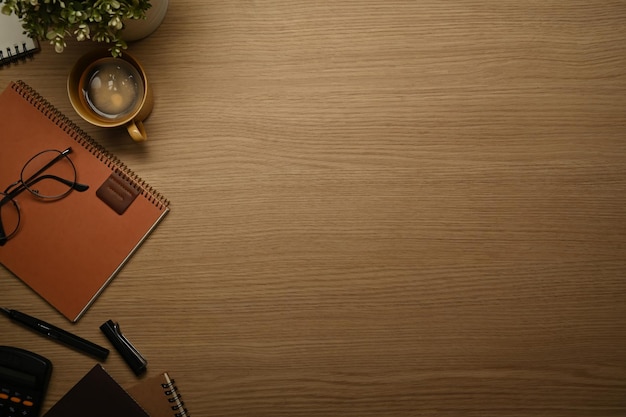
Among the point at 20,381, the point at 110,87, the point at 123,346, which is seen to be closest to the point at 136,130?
the point at 110,87

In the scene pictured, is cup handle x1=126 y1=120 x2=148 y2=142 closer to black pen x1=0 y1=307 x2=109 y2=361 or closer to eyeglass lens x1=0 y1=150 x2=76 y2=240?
eyeglass lens x1=0 y1=150 x2=76 y2=240

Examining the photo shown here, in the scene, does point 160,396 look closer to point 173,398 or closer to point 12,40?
point 173,398

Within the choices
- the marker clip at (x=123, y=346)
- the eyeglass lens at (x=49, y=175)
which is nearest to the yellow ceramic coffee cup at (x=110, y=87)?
the eyeglass lens at (x=49, y=175)

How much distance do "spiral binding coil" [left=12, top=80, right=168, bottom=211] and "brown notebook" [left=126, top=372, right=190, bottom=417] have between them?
12.3 inches

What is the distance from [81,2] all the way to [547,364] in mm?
994

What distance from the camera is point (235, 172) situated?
102 centimetres

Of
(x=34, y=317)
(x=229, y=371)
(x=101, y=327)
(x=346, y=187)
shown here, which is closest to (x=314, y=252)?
(x=346, y=187)

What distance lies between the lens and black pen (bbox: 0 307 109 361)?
1.00m

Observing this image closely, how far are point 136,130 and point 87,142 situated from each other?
0.39 feet

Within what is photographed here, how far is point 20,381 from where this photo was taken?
985mm

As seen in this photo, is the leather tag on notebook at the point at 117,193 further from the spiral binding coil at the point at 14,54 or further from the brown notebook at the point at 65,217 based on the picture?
the spiral binding coil at the point at 14,54

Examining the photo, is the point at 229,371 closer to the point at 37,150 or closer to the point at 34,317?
the point at 34,317

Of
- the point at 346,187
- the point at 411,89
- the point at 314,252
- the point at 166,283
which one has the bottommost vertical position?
the point at 166,283

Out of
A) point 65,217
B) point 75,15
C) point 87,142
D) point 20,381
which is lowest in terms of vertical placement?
point 20,381
